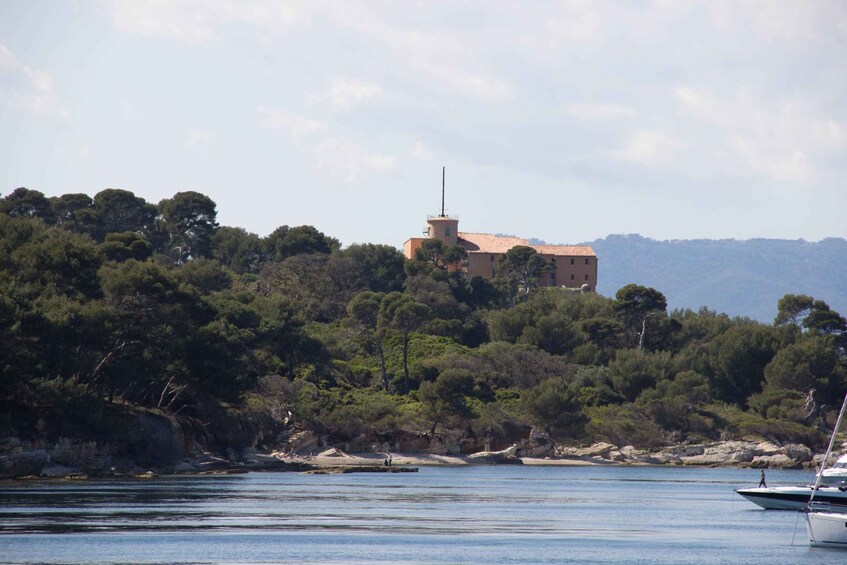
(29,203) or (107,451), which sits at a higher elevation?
(29,203)

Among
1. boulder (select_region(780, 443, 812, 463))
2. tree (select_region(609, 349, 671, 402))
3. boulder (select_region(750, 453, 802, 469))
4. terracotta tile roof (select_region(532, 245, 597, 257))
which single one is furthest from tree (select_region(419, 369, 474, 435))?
terracotta tile roof (select_region(532, 245, 597, 257))

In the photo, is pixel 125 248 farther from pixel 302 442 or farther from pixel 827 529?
pixel 827 529

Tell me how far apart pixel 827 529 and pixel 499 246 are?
10535 centimetres

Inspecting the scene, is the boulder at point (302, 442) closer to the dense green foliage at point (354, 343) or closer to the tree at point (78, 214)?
the dense green foliage at point (354, 343)

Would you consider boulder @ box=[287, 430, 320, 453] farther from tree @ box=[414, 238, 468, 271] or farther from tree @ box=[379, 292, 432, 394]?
tree @ box=[414, 238, 468, 271]

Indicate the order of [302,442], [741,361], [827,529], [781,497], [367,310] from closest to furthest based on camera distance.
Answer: [827,529]
[781,497]
[302,442]
[741,361]
[367,310]

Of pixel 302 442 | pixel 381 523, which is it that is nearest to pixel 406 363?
pixel 302 442

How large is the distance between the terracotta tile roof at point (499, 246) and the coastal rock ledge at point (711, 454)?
47.7 m

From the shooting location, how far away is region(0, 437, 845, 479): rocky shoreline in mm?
64062

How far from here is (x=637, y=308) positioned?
114812 mm

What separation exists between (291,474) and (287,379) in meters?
15.1

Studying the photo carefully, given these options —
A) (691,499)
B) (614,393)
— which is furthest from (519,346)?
(691,499)

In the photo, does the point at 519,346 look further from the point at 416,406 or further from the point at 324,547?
the point at 324,547

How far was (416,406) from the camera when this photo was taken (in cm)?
9600
